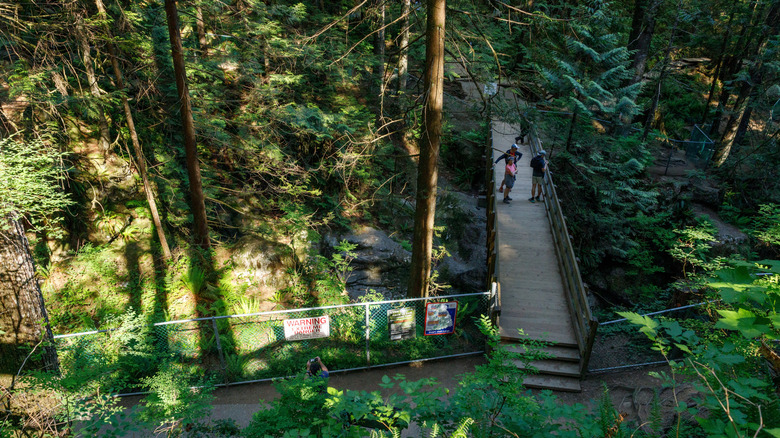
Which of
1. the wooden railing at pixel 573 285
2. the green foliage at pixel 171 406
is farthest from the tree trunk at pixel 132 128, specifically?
the wooden railing at pixel 573 285

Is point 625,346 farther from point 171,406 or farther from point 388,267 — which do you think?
point 171,406

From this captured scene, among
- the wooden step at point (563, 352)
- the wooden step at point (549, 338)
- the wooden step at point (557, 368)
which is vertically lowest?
the wooden step at point (557, 368)

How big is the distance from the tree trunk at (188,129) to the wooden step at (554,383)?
29.6 feet

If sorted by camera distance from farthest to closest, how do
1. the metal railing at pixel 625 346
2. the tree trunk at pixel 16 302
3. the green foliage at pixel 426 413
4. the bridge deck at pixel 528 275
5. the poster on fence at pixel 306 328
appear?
the metal railing at pixel 625 346, the bridge deck at pixel 528 275, the poster on fence at pixel 306 328, the tree trunk at pixel 16 302, the green foliage at pixel 426 413

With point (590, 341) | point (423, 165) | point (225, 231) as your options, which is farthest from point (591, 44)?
point (225, 231)

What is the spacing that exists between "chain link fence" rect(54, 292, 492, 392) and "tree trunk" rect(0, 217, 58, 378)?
330 centimetres

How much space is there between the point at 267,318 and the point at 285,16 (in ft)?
31.9

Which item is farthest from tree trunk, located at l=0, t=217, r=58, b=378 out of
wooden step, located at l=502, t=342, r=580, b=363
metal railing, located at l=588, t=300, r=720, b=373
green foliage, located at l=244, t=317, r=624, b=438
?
metal railing, located at l=588, t=300, r=720, b=373

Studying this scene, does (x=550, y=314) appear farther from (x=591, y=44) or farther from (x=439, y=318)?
(x=591, y=44)

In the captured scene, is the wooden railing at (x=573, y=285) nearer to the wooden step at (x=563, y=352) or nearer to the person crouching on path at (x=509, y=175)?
the wooden step at (x=563, y=352)

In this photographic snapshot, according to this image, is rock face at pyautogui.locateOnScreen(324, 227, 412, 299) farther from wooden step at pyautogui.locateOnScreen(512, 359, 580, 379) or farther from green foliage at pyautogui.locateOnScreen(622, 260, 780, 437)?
green foliage at pyautogui.locateOnScreen(622, 260, 780, 437)

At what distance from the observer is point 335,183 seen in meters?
14.6

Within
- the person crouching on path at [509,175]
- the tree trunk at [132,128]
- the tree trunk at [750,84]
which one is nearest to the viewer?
the tree trunk at [132,128]

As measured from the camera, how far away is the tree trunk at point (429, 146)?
7527 mm
